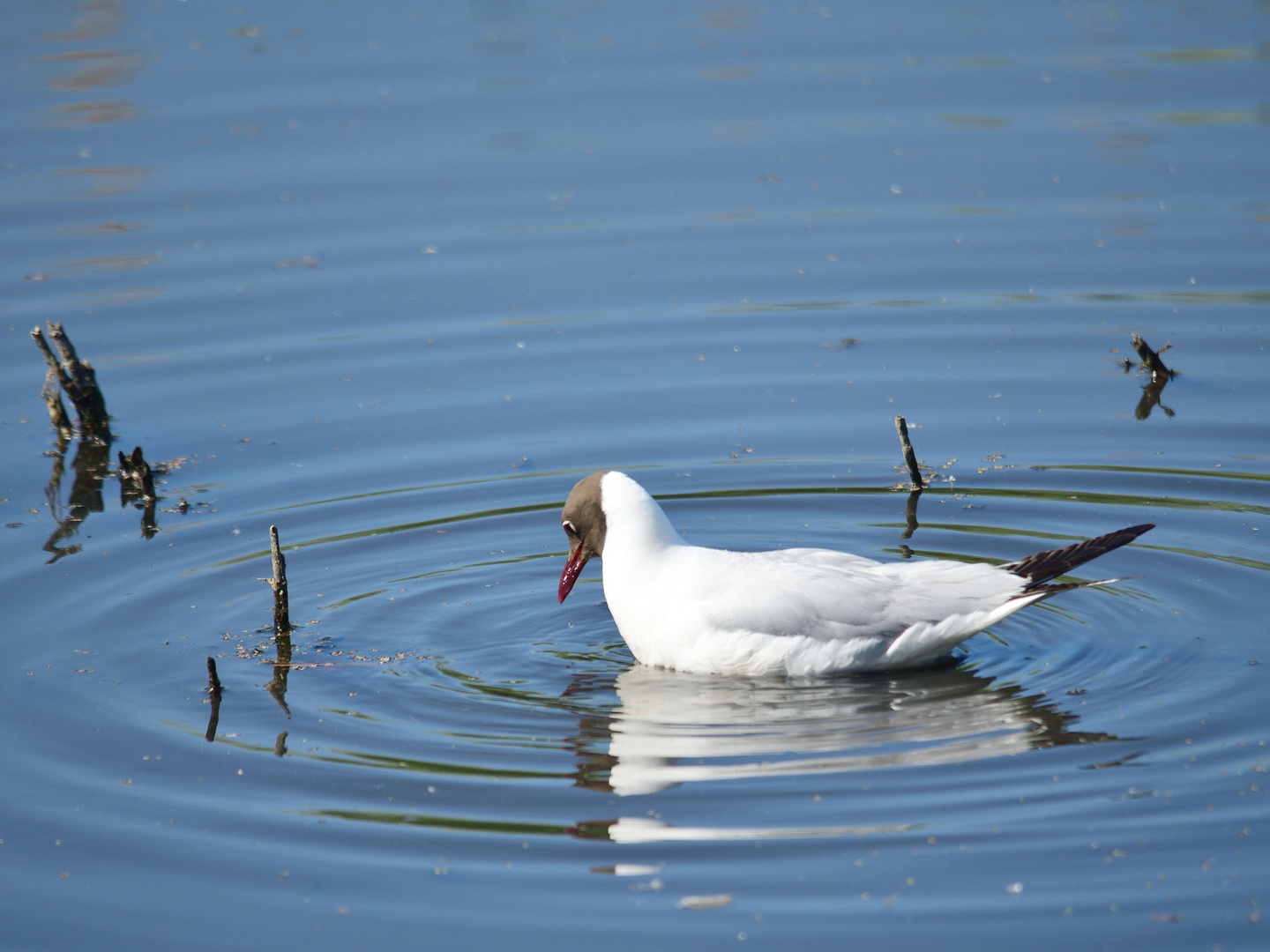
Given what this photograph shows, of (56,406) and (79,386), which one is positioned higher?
(79,386)

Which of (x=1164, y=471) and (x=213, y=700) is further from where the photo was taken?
(x=1164, y=471)

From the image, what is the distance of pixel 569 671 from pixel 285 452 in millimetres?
3791

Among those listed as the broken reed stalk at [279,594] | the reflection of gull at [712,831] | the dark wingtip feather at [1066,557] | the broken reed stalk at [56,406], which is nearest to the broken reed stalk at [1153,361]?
the dark wingtip feather at [1066,557]

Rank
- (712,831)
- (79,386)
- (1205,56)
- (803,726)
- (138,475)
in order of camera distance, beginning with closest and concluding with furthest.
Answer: (712,831), (803,726), (138,475), (79,386), (1205,56)

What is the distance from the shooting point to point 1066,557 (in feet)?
25.1

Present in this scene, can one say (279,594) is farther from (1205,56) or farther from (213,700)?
(1205,56)

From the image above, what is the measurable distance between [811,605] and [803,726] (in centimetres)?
73

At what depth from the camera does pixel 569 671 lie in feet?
26.2

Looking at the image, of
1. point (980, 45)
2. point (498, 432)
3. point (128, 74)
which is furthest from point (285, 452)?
point (980, 45)

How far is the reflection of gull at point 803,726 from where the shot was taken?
6785mm

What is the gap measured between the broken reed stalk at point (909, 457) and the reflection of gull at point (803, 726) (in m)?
2.14

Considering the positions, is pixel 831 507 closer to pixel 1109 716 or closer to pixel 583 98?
pixel 1109 716

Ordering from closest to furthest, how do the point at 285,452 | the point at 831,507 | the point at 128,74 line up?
1. the point at 831,507
2. the point at 285,452
3. the point at 128,74

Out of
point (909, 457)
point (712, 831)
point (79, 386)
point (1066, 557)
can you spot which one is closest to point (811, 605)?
point (1066, 557)
